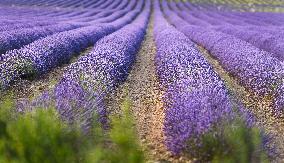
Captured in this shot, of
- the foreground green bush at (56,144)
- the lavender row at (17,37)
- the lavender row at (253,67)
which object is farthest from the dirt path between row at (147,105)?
the lavender row at (17,37)

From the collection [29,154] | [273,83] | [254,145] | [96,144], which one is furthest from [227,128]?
[273,83]

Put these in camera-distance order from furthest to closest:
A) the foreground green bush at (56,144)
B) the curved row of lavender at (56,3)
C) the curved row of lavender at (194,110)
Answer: the curved row of lavender at (56,3) → the curved row of lavender at (194,110) → the foreground green bush at (56,144)

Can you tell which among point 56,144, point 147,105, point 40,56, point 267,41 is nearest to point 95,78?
point 147,105

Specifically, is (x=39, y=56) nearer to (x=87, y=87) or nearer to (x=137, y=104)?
(x=137, y=104)

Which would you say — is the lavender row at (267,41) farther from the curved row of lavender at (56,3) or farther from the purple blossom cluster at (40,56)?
the curved row of lavender at (56,3)

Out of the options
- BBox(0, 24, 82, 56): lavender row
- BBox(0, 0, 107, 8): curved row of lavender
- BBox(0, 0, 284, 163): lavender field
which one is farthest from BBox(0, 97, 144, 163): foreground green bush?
BBox(0, 0, 107, 8): curved row of lavender

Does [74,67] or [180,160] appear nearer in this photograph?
[180,160]

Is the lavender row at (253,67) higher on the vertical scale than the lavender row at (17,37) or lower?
higher

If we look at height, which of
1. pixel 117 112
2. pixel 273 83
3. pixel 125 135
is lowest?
pixel 117 112

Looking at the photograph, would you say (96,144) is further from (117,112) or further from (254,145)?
(117,112)
